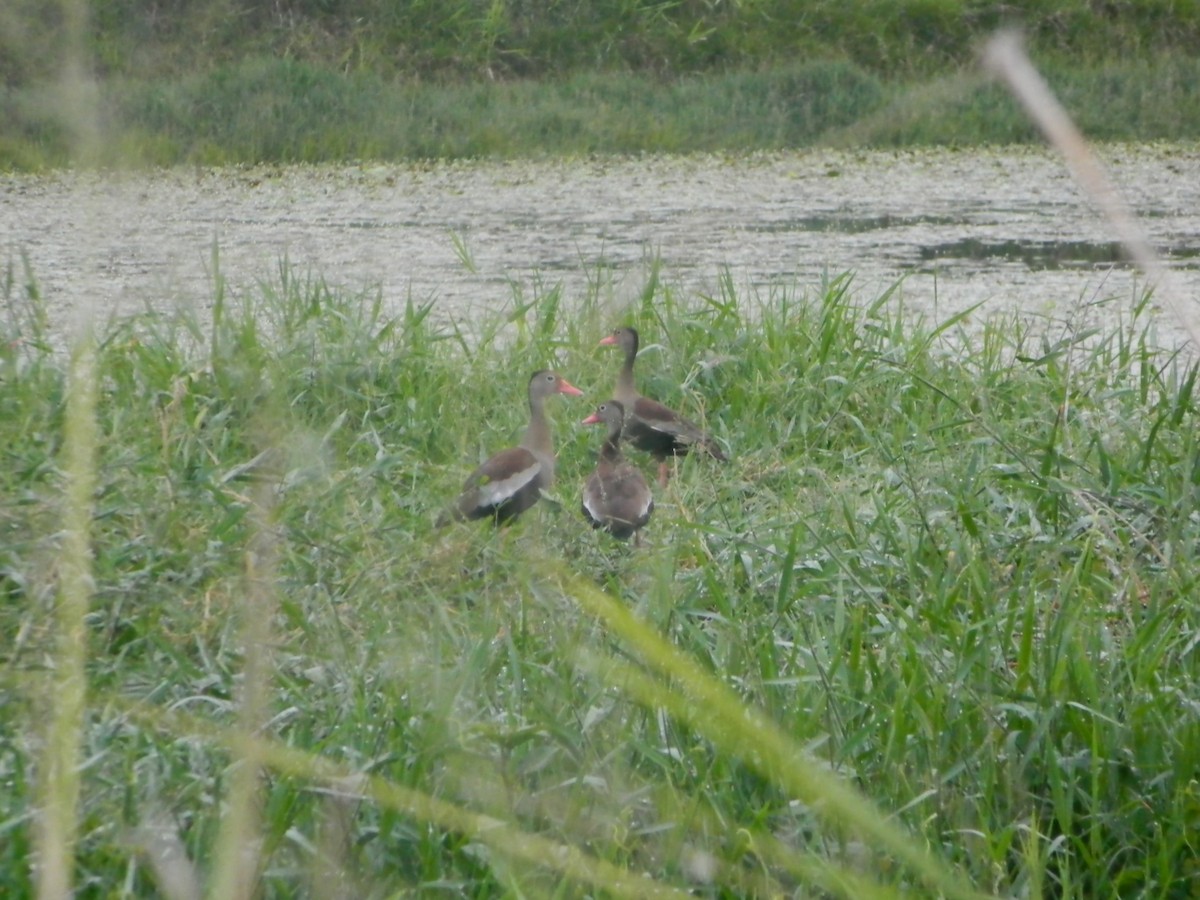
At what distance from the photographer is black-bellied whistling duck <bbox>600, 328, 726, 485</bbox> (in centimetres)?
358

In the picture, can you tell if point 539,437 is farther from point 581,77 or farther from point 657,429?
point 581,77

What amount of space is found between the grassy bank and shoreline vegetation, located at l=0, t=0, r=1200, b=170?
0.01m

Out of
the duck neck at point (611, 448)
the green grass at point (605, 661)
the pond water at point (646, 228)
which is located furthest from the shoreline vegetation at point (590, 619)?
the pond water at point (646, 228)

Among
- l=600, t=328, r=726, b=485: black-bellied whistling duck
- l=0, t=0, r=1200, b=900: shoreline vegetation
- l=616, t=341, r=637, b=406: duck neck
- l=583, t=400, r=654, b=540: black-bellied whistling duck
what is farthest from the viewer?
l=616, t=341, r=637, b=406: duck neck

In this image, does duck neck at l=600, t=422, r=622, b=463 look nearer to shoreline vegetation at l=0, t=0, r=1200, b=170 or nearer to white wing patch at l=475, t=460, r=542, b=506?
white wing patch at l=475, t=460, r=542, b=506

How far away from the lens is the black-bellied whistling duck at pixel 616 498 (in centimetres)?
304

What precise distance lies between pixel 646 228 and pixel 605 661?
519 centimetres

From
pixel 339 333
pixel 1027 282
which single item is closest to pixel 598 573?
pixel 339 333

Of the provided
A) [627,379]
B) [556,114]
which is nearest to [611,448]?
[627,379]

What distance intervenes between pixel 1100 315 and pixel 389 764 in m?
3.94

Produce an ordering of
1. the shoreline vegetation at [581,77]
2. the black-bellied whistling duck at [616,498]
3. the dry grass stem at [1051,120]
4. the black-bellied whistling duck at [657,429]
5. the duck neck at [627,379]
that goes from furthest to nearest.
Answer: the shoreline vegetation at [581,77] < the duck neck at [627,379] < the black-bellied whistling duck at [657,429] < the black-bellied whistling duck at [616,498] < the dry grass stem at [1051,120]

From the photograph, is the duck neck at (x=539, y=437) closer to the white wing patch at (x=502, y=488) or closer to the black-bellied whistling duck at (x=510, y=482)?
the black-bellied whistling duck at (x=510, y=482)

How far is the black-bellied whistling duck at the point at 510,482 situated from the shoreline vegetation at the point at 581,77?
17.1ft

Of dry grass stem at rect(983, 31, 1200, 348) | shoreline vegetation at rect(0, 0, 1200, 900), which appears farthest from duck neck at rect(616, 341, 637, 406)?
dry grass stem at rect(983, 31, 1200, 348)
